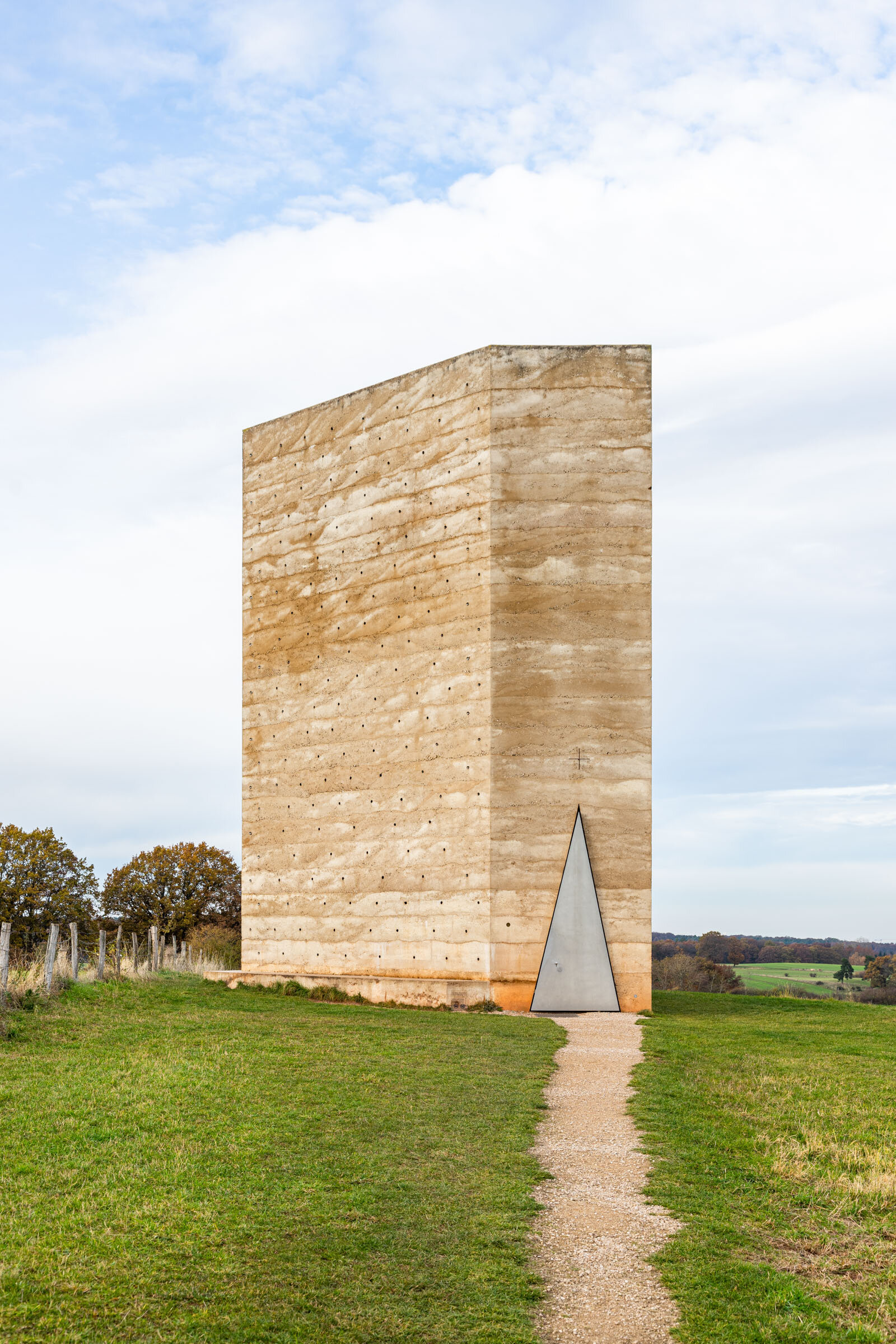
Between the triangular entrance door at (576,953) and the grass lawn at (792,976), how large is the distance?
16.0m

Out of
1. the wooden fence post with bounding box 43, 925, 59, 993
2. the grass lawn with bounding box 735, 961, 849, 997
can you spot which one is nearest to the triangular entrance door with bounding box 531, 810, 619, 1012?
the wooden fence post with bounding box 43, 925, 59, 993

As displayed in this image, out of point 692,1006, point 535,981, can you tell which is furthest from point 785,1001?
point 535,981

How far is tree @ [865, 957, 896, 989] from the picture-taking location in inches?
1869

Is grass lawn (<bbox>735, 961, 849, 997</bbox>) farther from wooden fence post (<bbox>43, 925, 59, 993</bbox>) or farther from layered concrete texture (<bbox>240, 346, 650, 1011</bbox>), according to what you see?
wooden fence post (<bbox>43, 925, 59, 993</bbox>)

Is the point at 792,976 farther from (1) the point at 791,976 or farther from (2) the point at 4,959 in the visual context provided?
(2) the point at 4,959

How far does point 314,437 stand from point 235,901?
25.0 meters

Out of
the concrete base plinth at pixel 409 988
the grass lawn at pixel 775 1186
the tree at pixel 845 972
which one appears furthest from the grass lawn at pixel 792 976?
the grass lawn at pixel 775 1186

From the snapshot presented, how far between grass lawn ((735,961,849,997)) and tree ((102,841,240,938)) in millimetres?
22747

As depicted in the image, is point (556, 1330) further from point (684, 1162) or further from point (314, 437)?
point (314, 437)

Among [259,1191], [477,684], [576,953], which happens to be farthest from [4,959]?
[576,953]

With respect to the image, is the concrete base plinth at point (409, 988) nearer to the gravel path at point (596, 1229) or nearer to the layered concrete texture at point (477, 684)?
the layered concrete texture at point (477, 684)

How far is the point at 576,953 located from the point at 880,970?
30.7 m

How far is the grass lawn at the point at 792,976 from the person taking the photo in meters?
46.6

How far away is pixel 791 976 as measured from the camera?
5922 cm
